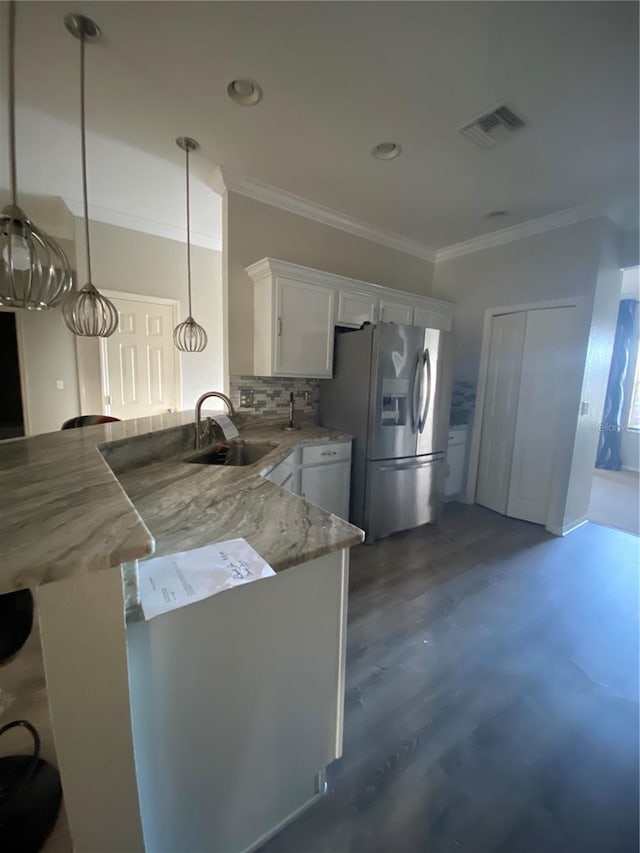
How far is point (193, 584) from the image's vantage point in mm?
749

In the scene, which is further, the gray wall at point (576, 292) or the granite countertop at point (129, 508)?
the gray wall at point (576, 292)

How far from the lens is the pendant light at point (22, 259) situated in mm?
1080

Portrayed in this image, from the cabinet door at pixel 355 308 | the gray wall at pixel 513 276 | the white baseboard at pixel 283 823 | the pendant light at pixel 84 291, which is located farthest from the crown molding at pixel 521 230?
the white baseboard at pixel 283 823

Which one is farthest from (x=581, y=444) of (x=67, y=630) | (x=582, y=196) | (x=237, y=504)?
(x=67, y=630)

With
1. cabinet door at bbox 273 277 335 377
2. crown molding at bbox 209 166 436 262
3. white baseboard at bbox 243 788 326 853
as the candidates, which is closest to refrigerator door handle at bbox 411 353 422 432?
cabinet door at bbox 273 277 335 377

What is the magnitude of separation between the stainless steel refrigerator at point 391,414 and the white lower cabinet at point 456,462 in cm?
64

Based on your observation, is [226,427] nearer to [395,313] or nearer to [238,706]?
[238,706]

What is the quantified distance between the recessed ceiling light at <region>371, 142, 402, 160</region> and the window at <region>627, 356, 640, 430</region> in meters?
4.56

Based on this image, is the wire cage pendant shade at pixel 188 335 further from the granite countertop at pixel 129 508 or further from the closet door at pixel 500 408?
the closet door at pixel 500 408

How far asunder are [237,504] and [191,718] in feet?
1.99

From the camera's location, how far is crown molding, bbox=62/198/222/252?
11.0ft

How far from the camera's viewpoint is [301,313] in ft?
8.66

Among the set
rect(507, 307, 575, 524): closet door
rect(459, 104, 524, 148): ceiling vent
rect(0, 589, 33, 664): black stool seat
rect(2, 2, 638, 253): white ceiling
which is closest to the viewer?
rect(0, 589, 33, 664): black stool seat

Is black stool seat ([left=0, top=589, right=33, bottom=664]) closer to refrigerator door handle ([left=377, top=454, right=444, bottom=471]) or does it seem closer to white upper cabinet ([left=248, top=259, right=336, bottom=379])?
white upper cabinet ([left=248, top=259, right=336, bottom=379])
